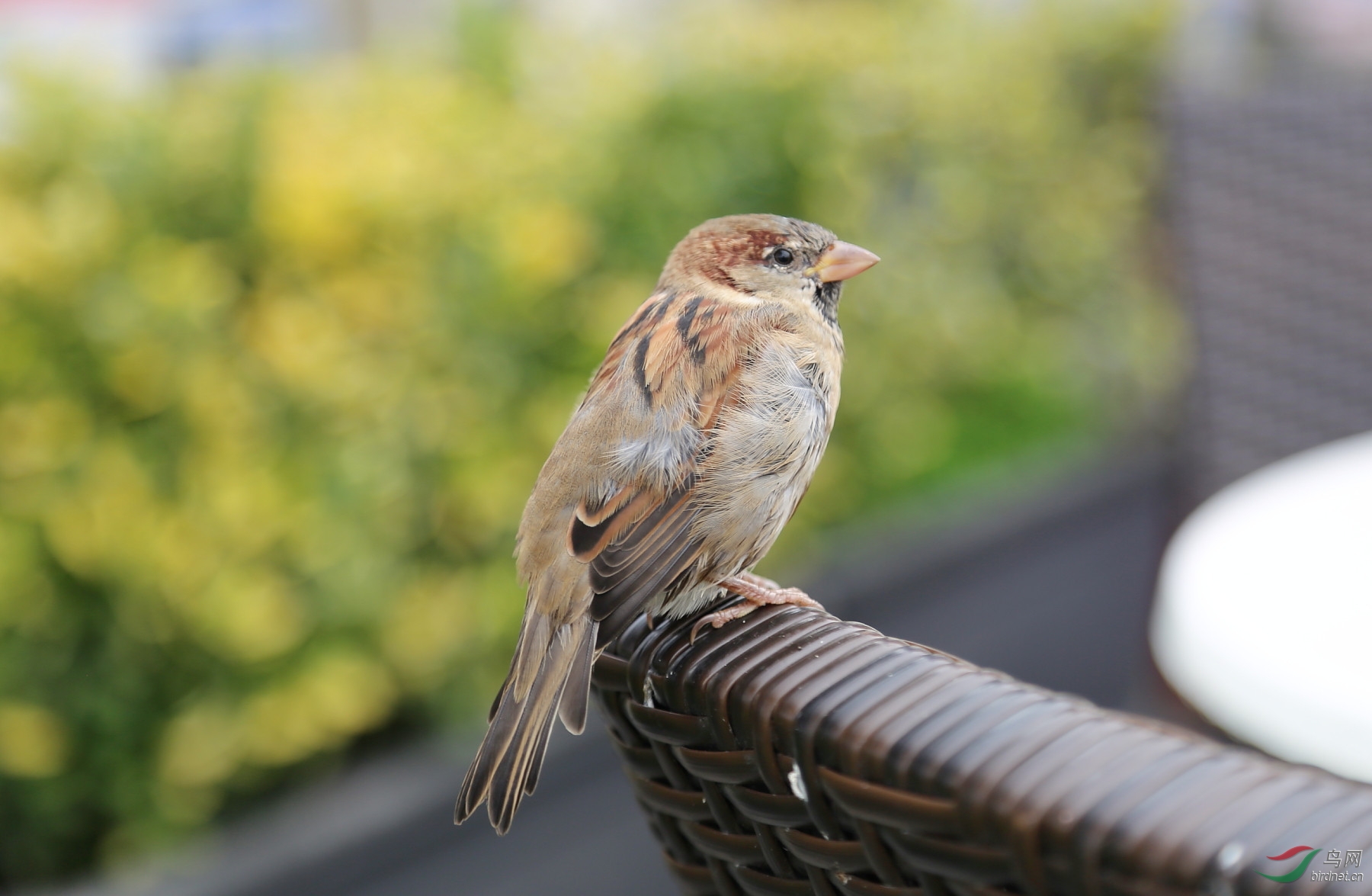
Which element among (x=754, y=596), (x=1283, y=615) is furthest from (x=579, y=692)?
(x=1283, y=615)

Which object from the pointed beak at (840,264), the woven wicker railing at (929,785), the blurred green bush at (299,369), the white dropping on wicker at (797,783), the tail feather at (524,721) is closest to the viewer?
Answer: the woven wicker railing at (929,785)

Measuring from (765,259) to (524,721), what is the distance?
998 mm

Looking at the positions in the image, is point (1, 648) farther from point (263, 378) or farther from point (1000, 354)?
point (1000, 354)

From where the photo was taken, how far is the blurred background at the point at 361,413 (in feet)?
7.43

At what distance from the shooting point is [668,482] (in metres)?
1.32

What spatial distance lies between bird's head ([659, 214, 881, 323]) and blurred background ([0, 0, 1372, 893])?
0.96 meters

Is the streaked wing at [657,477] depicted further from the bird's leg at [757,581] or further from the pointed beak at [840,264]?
the pointed beak at [840,264]

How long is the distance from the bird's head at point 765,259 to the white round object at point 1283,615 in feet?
2.18

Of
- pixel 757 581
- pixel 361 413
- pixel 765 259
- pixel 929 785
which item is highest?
pixel 765 259

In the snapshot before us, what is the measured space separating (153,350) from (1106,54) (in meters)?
4.72

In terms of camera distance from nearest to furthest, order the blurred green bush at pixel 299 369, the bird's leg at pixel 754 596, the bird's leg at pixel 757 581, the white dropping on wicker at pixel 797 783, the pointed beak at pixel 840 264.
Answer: the white dropping on wicker at pixel 797 783
the bird's leg at pixel 754 596
the bird's leg at pixel 757 581
the pointed beak at pixel 840 264
the blurred green bush at pixel 299 369

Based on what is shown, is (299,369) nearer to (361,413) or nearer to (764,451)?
(361,413)

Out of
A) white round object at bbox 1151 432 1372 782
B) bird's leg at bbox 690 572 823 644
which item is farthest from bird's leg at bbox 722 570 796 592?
white round object at bbox 1151 432 1372 782

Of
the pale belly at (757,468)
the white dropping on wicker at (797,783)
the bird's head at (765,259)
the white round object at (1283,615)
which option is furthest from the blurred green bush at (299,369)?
the white dropping on wicker at (797,783)
